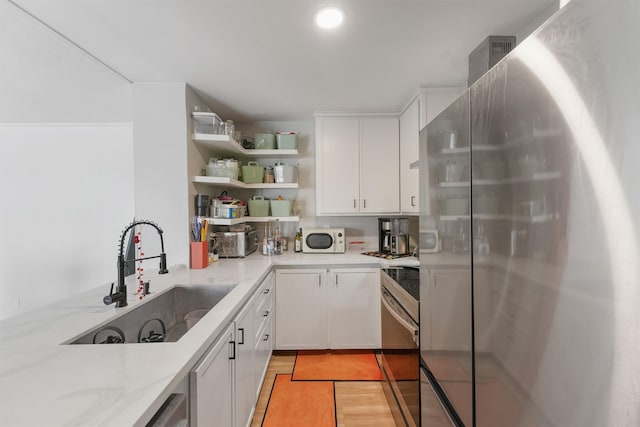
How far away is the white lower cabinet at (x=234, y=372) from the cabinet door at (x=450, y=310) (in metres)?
0.91

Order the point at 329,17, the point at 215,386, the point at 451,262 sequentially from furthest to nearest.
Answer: the point at 329,17
the point at 215,386
the point at 451,262

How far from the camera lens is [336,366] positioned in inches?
96.7

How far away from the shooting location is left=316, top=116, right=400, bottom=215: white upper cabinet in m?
2.87

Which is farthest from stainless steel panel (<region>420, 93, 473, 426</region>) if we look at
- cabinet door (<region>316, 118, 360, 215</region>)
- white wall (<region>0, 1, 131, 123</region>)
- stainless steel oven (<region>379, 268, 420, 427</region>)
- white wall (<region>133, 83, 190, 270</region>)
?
white wall (<region>0, 1, 131, 123</region>)

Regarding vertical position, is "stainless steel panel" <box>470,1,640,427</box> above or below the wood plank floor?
above

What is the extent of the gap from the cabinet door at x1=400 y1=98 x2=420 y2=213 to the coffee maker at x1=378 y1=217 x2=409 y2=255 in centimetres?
15

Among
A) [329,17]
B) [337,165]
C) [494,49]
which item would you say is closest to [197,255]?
[337,165]

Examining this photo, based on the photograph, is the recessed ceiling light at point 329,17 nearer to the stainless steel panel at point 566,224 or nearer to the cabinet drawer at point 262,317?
the stainless steel panel at point 566,224

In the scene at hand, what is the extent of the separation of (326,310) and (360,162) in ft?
5.00

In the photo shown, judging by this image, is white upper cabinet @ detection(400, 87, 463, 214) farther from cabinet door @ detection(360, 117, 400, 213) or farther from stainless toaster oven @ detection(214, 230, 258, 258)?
stainless toaster oven @ detection(214, 230, 258, 258)

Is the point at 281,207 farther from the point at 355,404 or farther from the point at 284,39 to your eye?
the point at 355,404

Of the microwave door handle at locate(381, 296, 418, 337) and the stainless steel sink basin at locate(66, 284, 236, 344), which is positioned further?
the microwave door handle at locate(381, 296, 418, 337)

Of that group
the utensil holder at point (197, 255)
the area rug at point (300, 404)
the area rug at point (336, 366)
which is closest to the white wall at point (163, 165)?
the utensil holder at point (197, 255)

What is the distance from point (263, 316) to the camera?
2.16m
